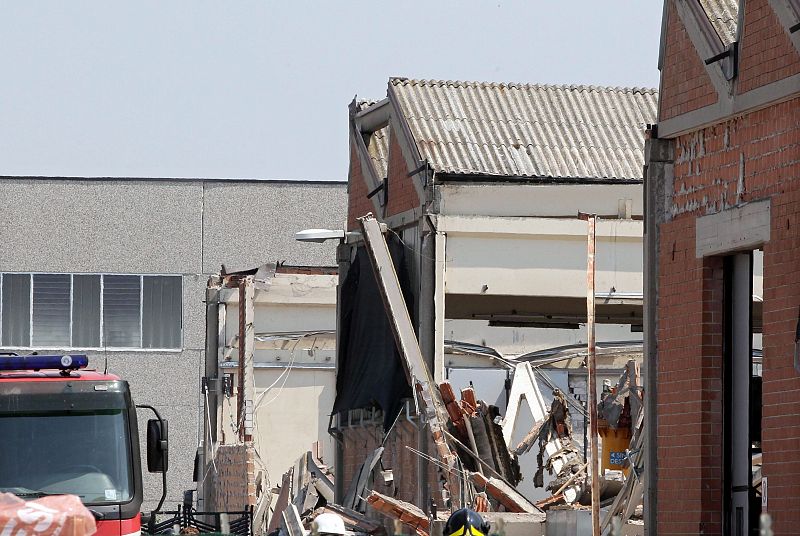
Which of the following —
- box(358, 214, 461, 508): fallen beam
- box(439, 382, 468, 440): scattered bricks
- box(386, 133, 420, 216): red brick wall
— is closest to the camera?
box(358, 214, 461, 508): fallen beam

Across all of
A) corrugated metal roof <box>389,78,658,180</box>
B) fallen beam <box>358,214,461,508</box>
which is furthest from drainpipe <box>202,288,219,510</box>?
fallen beam <box>358,214,461,508</box>

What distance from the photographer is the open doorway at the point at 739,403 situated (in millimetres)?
13984

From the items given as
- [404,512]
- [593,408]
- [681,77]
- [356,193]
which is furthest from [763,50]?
[356,193]

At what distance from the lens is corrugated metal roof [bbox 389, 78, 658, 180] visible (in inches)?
921

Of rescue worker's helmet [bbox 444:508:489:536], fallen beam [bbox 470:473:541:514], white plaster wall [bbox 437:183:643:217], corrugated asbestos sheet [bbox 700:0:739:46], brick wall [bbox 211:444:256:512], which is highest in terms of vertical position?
corrugated asbestos sheet [bbox 700:0:739:46]

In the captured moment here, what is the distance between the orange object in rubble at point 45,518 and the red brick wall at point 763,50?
21.0 feet

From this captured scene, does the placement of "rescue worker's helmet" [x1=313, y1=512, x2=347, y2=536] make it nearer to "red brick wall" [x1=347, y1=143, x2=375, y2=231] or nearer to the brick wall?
"red brick wall" [x1=347, y1=143, x2=375, y2=231]

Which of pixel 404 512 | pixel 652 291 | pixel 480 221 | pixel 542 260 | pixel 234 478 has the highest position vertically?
pixel 480 221

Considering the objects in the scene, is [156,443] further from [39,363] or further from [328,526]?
[328,526]

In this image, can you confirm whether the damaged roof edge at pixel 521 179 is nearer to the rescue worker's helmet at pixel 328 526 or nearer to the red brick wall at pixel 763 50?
the rescue worker's helmet at pixel 328 526

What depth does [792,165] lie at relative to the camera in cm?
1291

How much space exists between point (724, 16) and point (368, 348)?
11.7 m

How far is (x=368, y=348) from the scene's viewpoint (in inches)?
992

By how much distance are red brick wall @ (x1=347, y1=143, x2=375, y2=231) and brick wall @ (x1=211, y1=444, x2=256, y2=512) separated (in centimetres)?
506
